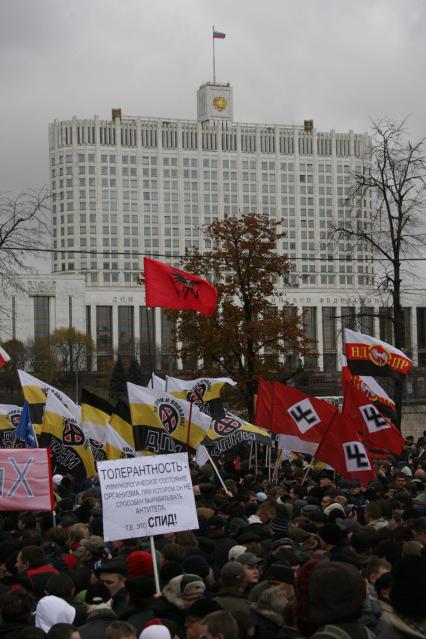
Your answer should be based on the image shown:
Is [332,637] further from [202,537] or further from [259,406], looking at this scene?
[259,406]

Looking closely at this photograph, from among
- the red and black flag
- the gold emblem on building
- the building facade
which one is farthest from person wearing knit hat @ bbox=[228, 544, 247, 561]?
the gold emblem on building

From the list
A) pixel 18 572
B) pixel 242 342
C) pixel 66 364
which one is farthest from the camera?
pixel 66 364

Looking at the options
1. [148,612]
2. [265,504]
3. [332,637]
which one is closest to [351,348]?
[265,504]

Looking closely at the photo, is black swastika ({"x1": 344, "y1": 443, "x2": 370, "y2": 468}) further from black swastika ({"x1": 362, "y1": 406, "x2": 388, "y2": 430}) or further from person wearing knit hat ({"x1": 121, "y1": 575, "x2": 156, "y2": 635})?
person wearing knit hat ({"x1": 121, "y1": 575, "x2": 156, "y2": 635})

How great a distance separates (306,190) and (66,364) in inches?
2591

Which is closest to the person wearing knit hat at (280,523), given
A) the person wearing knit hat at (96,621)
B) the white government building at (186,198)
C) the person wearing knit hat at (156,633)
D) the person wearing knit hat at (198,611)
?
the person wearing knit hat at (96,621)

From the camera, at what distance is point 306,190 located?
164875mm

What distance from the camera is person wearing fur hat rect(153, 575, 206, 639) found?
7.57 metres

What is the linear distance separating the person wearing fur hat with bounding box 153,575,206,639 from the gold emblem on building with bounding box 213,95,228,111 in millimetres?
157262

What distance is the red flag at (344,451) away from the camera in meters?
15.6

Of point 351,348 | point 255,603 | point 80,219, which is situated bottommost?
point 255,603

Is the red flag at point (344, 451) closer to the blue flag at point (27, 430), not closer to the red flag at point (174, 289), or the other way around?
the red flag at point (174, 289)

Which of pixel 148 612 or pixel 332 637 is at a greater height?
pixel 332 637

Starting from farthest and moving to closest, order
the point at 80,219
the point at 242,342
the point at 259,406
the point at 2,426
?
the point at 80,219 → the point at 242,342 → the point at 2,426 → the point at 259,406
